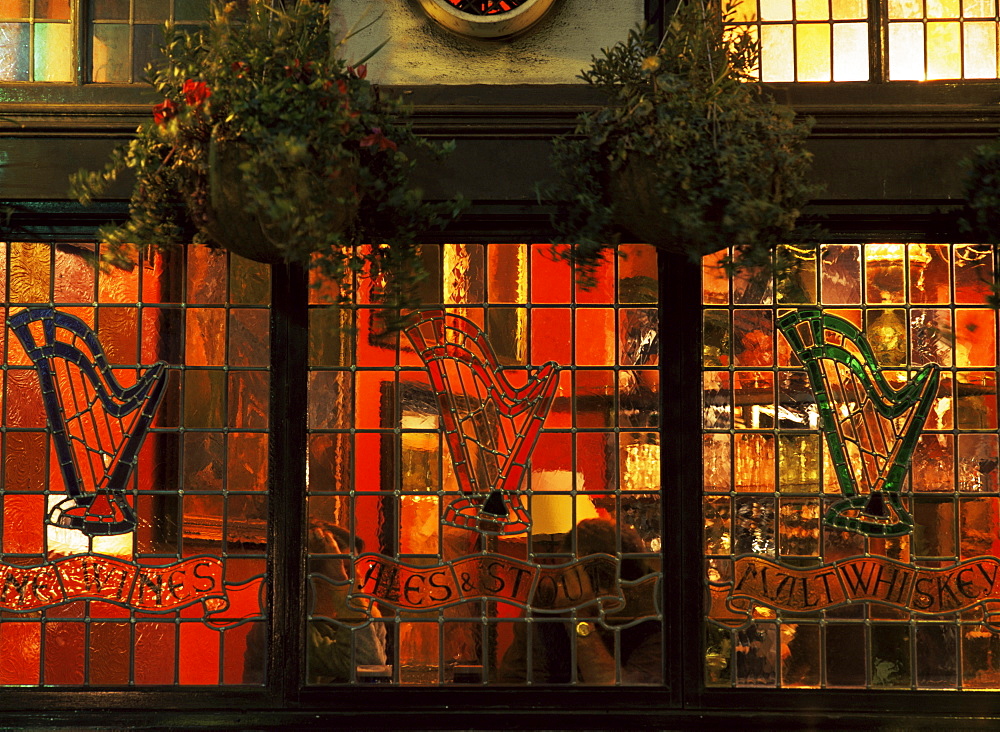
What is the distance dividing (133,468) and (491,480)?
2.05 meters

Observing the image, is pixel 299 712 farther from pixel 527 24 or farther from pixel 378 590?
pixel 527 24

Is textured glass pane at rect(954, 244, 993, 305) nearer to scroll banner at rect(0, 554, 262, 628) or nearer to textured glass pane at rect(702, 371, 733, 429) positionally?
textured glass pane at rect(702, 371, 733, 429)

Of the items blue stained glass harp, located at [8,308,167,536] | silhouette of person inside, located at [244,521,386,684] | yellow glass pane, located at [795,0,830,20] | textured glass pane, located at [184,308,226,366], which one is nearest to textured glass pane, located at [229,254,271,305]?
textured glass pane, located at [184,308,226,366]

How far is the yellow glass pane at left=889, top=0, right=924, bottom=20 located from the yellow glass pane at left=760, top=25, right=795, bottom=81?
24.4 inches

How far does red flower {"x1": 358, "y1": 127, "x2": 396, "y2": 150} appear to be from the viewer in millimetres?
4371

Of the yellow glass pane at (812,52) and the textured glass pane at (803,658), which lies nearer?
the textured glass pane at (803,658)

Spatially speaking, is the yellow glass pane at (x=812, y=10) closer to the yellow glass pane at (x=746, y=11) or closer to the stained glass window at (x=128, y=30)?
the yellow glass pane at (x=746, y=11)

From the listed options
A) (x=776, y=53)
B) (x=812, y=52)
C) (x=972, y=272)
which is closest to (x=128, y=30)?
(x=776, y=53)

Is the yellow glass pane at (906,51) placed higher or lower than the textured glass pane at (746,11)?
lower

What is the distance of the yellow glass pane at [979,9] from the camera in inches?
208

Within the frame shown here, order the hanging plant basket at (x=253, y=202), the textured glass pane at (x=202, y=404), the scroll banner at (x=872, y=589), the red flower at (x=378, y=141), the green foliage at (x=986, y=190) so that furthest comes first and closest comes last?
the textured glass pane at (x=202, y=404) < the scroll banner at (x=872, y=589) < the green foliage at (x=986, y=190) < the red flower at (x=378, y=141) < the hanging plant basket at (x=253, y=202)

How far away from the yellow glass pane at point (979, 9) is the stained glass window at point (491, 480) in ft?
7.93

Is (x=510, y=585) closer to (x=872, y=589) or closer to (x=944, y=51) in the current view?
(x=872, y=589)

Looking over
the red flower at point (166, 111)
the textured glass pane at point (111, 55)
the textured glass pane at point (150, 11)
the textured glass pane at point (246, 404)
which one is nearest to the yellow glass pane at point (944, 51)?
the red flower at point (166, 111)
